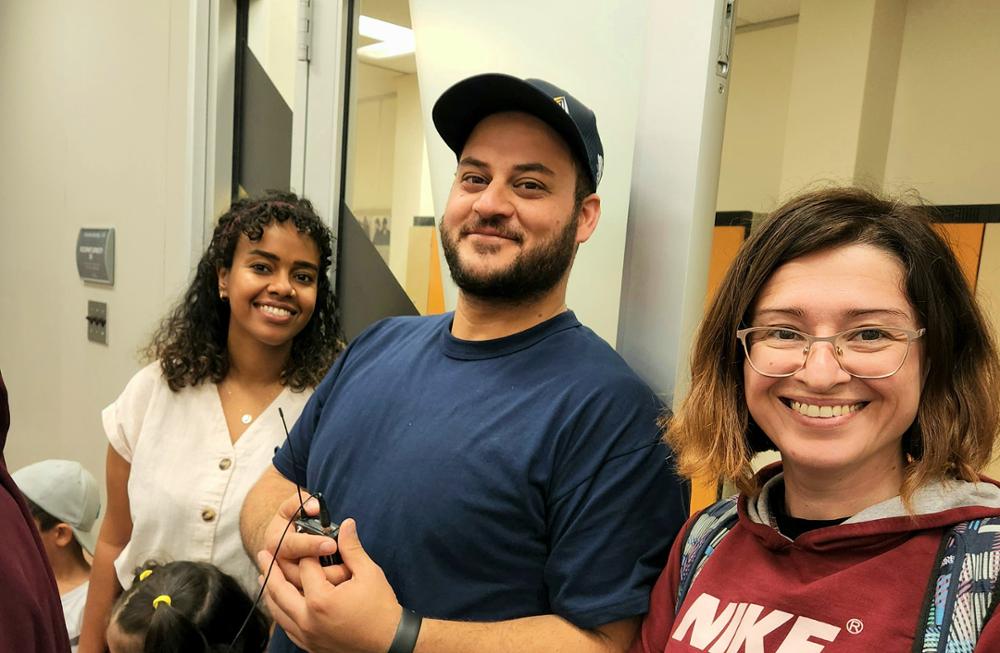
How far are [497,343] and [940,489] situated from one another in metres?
0.60

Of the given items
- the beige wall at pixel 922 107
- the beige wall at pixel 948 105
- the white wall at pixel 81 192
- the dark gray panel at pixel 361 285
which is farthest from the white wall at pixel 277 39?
the beige wall at pixel 948 105

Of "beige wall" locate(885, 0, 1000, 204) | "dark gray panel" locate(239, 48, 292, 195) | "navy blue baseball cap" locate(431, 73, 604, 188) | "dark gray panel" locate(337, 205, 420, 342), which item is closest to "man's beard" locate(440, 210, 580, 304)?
"navy blue baseball cap" locate(431, 73, 604, 188)

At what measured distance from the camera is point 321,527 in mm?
1002

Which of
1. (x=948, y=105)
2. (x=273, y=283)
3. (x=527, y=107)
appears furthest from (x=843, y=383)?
(x=948, y=105)

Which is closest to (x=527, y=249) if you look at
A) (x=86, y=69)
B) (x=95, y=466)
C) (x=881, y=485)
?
(x=881, y=485)

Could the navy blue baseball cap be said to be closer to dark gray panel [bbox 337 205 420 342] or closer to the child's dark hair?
dark gray panel [bbox 337 205 420 342]

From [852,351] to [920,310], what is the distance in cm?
10

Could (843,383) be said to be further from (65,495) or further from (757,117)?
(757,117)

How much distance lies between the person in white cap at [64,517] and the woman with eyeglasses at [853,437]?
1820mm

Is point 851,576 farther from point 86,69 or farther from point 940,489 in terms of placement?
point 86,69

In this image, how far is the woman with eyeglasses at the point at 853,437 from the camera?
0.75 m

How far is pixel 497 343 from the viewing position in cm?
112

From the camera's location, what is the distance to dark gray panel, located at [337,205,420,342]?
6.25 feet

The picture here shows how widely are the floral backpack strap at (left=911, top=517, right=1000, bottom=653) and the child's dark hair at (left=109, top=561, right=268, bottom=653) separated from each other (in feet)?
3.82
